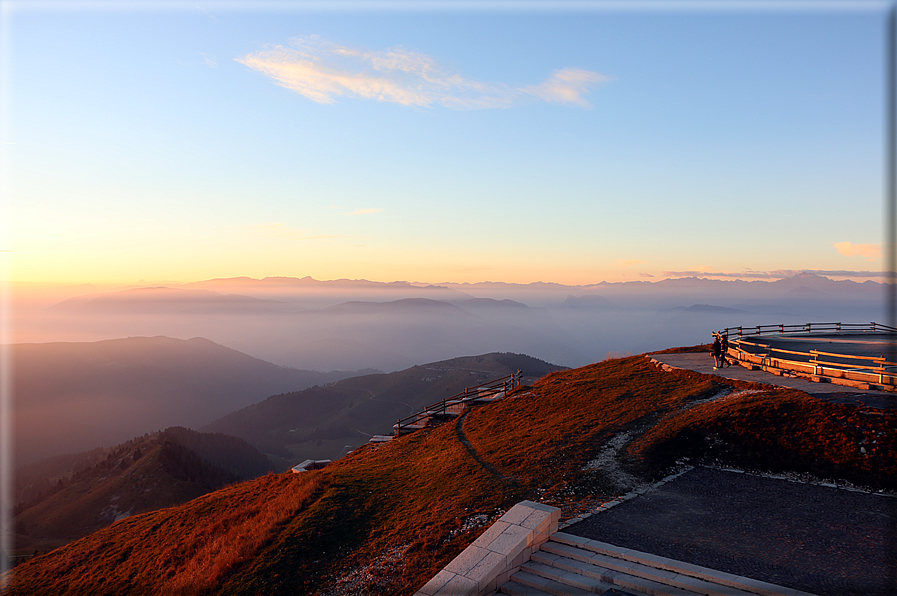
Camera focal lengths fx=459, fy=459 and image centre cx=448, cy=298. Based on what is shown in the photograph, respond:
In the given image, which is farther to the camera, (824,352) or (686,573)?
(824,352)

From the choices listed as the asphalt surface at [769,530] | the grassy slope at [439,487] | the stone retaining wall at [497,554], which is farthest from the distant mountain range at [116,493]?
the asphalt surface at [769,530]

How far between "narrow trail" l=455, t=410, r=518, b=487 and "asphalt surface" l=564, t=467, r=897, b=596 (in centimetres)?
371

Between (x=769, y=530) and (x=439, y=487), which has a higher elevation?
(x=769, y=530)

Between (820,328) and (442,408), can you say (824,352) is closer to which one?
(820,328)

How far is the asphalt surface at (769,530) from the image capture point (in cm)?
941

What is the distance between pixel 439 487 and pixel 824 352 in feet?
84.3

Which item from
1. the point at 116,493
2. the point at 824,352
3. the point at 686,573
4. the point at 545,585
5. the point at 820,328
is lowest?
the point at 116,493

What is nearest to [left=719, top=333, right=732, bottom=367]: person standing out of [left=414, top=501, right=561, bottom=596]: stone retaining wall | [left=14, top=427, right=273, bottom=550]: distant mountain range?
[left=414, top=501, right=561, bottom=596]: stone retaining wall

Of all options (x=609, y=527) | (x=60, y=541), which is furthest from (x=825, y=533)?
(x=60, y=541)

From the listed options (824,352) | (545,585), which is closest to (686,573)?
(545,585)

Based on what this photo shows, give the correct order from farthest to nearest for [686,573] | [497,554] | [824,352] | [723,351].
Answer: [824,352]
[723,351]
[497,554]
[686,573]

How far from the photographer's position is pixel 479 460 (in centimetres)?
Result: 1848

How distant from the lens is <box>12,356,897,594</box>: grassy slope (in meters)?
12.9

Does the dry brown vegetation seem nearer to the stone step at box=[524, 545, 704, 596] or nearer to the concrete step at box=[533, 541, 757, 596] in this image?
the stone step at box=[524, 545, 704, 596]
